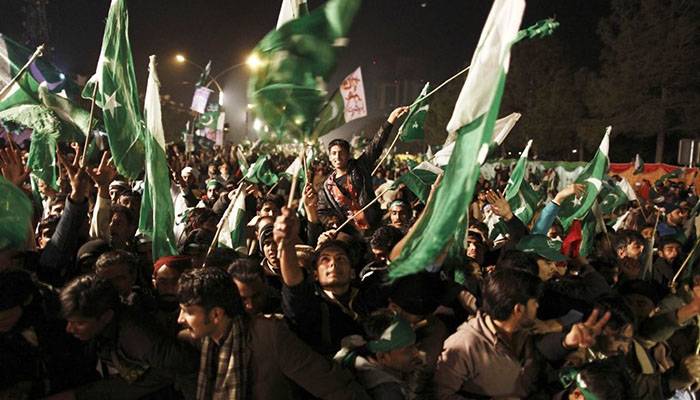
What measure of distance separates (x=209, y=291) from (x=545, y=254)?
2.80 m

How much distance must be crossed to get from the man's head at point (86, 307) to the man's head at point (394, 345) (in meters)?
1.21

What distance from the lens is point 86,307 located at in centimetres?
263

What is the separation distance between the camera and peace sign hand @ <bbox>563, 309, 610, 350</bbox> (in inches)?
114

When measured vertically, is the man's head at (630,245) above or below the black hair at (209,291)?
below

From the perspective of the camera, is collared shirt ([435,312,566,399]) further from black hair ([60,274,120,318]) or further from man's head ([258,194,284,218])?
man's head ([258,194,284,218])

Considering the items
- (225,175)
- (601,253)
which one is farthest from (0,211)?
(225,175)

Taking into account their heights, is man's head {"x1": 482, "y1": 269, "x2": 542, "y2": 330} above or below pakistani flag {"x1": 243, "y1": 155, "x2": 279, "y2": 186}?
below

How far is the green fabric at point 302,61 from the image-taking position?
9.84 ft

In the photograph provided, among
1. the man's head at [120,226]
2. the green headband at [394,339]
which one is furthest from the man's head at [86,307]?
the man's head at [120,226]

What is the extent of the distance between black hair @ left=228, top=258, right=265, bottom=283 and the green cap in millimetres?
2241

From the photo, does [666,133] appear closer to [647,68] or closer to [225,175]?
[647,68]

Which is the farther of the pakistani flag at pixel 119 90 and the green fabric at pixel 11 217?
the pakistani flag at pixel 119 90

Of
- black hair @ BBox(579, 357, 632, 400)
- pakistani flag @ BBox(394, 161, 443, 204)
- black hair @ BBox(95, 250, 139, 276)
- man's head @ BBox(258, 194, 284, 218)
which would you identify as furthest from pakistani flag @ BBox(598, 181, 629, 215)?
black hair @ BBox(95, 250, 139, 276)

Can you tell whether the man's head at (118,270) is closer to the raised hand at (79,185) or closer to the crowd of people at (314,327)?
the crowd of people at (314,327)
